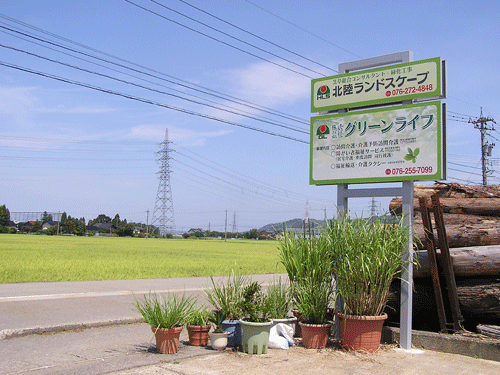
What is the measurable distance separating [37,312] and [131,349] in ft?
12.8

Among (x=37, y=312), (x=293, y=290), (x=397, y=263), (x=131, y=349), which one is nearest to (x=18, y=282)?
(x=37, y=312)

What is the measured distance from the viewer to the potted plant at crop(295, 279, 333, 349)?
7.18 metres

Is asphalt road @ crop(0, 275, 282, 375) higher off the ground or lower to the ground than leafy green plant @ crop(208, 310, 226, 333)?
lower

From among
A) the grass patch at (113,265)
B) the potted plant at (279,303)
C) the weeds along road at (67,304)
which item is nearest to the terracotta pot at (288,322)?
the potted plant at (279,303)

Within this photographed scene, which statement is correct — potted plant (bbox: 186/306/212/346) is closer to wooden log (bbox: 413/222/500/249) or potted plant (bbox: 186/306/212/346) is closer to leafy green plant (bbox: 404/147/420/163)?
wooden log (bbox: 413/222/500/249)

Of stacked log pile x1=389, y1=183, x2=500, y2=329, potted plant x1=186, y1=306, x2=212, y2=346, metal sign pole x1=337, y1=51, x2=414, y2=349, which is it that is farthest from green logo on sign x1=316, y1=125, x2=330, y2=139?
potted plant x1=186, y1=306, x2=212, y2=346

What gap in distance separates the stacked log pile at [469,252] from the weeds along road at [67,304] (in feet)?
13.1

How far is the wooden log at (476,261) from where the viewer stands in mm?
7355

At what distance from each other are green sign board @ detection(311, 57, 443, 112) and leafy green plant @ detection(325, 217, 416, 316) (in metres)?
2.03

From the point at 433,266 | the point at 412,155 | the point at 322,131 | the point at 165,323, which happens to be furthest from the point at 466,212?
the point at 165,323

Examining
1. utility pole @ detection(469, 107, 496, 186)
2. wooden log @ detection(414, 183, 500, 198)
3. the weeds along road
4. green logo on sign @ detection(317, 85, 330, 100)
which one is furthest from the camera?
utility pole @ detection(469, 107, 496, 186)

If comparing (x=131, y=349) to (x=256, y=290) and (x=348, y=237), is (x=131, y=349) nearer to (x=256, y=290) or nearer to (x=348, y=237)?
(x=256, y=290)

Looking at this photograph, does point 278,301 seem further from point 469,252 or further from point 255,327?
point 469,252

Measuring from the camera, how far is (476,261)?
24.4 ft
